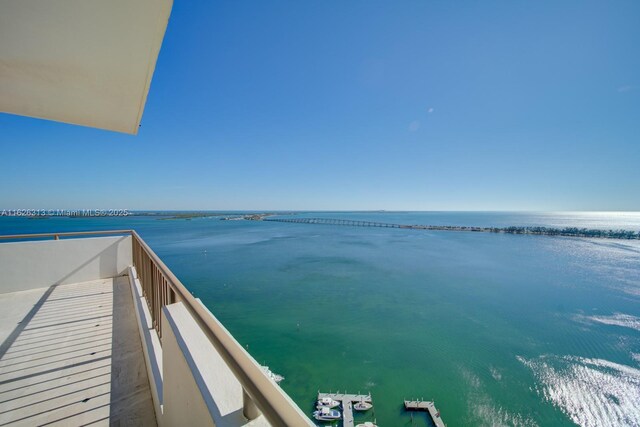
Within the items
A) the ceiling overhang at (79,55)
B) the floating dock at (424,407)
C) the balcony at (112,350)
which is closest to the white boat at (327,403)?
the floating dock at (424,407)

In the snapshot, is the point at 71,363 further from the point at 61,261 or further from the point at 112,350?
the point at 61,261

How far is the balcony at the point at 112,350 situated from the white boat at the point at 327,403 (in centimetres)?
669

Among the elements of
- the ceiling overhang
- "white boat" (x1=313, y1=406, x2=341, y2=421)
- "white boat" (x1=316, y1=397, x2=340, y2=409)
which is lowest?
"white boat" (x1=313, y1=406, x2=341, y2=421)

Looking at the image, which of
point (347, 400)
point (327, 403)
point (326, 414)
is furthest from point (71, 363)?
point (347, 400)

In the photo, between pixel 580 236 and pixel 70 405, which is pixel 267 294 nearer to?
pixel 70 405

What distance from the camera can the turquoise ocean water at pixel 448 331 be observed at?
7.99 meters

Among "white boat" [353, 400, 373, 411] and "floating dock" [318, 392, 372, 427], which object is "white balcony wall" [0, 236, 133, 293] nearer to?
"floating dock" [318, 392, 372, 427]

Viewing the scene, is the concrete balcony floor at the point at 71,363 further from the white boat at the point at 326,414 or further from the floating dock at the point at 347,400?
the floating dock at the point at 347,400

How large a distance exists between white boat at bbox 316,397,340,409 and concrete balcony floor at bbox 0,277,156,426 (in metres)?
6.77

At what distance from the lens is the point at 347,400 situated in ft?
24.5

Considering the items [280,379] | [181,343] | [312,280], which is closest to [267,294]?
[312,280]

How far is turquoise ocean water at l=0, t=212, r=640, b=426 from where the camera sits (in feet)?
26.2

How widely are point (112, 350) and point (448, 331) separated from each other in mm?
13487

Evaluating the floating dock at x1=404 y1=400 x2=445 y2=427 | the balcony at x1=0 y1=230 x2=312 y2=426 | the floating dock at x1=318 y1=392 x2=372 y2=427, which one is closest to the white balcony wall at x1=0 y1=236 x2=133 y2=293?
the balcony at x1=0 y1=230 x2=312 y2=426
